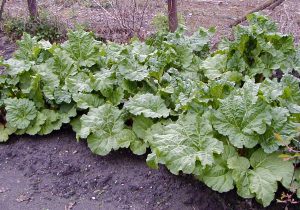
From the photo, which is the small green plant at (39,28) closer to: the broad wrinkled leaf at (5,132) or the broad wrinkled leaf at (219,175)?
the broad wrinkled leaf at (5,132)

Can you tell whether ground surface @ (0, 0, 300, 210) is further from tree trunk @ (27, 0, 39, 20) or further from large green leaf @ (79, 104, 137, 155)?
tree trunk @ (27, 0, 39, 20)

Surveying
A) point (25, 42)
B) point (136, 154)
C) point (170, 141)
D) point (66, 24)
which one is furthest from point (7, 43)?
point (170, 141)

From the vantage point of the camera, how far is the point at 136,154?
370 centimetres

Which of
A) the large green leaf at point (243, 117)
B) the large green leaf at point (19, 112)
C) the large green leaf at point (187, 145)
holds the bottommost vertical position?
the large green leaf at point (19, 112)

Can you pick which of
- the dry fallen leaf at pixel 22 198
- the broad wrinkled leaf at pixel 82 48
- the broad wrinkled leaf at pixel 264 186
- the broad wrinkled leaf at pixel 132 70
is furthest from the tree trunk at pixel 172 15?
the broad wrinkled leaf at pixel 264 186

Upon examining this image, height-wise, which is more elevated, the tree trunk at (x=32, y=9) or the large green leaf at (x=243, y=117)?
the large green leaf at (x=243, y=117)

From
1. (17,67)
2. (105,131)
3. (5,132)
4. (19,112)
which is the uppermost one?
(17,67)

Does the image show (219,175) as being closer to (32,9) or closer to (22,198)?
(22,198)

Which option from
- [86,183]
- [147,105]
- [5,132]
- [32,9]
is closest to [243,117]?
[147,105]

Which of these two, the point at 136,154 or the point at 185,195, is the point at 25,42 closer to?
the point at 136,154

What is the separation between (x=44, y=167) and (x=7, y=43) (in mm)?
3915

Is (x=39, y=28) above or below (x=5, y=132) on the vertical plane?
below

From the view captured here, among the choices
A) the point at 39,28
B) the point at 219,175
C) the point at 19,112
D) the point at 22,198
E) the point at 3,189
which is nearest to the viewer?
the point at 219,175

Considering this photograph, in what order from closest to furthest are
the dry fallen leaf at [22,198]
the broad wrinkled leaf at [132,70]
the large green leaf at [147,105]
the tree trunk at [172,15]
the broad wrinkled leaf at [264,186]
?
the broad wrinkled leaf at [264,186] < the dry fallen leaf at [22,198] < the large green leaf at [147,105] < the broad wrinkled leaf at [132,70] < the tree trunk at [172,15]
